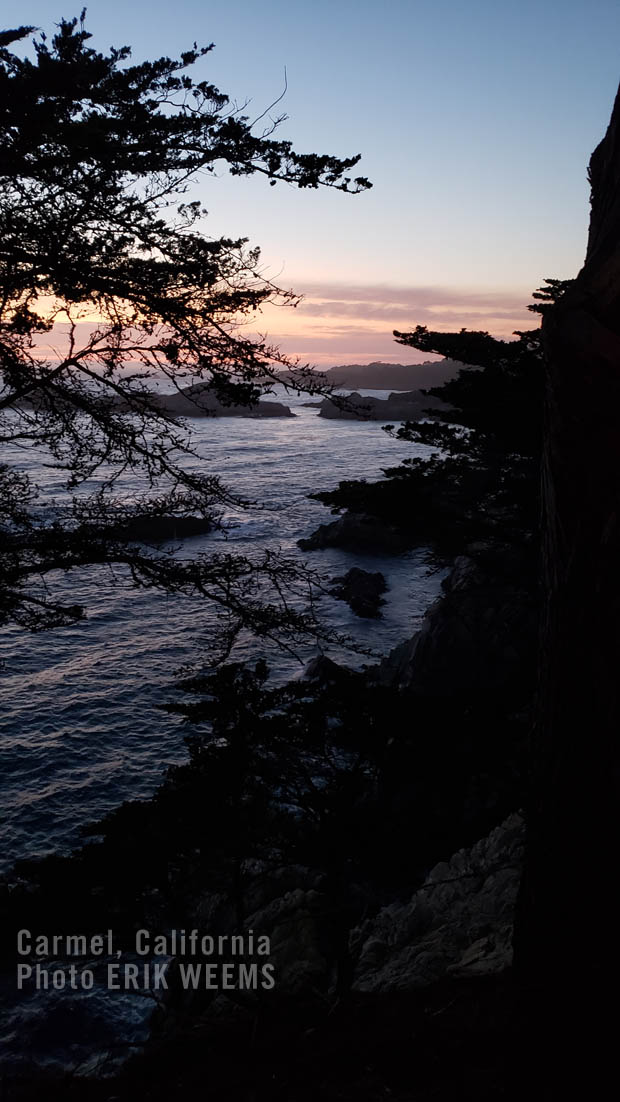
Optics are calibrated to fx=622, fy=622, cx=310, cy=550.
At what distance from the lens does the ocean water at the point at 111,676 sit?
15.9 meters

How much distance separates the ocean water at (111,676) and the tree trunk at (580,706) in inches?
174

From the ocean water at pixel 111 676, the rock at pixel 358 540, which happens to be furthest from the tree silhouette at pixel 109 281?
the rock at pixel 358 540

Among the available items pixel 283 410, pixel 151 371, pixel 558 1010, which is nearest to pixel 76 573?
pixel 151 371

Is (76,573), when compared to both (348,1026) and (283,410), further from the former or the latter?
(283,410)

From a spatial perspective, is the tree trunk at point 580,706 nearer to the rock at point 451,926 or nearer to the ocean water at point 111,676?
the rock at point 451,926

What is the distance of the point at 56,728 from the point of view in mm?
19047

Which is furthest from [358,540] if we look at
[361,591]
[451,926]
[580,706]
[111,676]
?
[580,706]

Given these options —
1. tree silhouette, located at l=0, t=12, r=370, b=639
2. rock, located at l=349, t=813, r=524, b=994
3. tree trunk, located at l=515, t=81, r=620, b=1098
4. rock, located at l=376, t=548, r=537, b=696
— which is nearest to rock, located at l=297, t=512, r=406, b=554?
rock, located at l=376, t=548, r=537, b=696

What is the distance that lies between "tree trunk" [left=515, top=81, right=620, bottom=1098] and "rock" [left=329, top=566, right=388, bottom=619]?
22896 mm

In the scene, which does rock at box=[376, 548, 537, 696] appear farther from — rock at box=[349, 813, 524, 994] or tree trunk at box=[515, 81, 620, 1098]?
tree trunk at box=[515, 81, 620, 1098]

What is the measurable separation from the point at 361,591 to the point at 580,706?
996 inches

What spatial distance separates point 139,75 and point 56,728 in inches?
693

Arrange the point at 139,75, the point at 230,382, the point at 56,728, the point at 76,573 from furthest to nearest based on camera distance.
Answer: the point at 76,573 → the point at 56,728 → the point at 230,382 → the point at 139,75

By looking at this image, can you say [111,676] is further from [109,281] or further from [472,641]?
[109,281]
